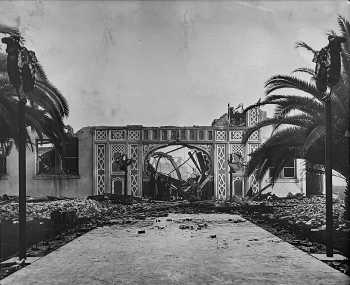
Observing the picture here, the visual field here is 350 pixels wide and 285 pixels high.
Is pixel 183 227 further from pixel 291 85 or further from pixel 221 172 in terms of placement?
pixel 221 172

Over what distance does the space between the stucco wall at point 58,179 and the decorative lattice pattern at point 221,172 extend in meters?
5.55

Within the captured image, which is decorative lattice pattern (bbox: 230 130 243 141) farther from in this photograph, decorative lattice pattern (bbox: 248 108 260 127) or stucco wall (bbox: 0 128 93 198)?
stucco wall (bbox: 0 128 93 198)

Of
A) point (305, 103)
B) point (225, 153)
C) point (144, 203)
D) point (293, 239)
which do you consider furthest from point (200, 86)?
point (144, 203)

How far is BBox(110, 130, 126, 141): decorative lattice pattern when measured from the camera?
21.4 metres

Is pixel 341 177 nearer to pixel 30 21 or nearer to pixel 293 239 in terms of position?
pixel 293 239

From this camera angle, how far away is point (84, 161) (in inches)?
812

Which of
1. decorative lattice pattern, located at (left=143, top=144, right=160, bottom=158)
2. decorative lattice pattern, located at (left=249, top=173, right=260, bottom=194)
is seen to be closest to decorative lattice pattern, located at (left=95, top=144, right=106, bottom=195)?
decorative lattice pattern, located at (left=143, top=144, right=160, bottom=158)

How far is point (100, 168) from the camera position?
20.9m

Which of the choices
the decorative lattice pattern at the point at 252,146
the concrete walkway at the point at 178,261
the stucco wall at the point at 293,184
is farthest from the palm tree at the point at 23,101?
the decorative lattice pattern at the point at 252,146

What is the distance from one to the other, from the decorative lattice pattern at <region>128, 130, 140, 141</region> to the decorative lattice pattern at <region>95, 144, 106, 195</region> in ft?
4.19

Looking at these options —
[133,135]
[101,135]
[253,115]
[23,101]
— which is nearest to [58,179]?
[101,135]

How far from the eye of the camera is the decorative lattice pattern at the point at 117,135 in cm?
2136

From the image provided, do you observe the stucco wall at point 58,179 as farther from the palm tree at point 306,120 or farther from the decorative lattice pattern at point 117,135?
the palm tree at point 306,120

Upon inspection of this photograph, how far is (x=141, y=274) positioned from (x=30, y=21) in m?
4.64
